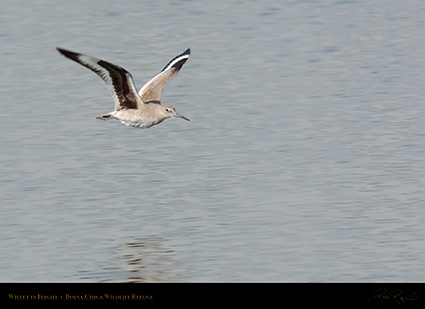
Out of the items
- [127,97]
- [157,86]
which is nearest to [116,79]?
[127,97]

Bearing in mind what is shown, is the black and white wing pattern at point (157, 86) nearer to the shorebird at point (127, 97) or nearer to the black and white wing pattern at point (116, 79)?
the shorebird at point (127, 97)

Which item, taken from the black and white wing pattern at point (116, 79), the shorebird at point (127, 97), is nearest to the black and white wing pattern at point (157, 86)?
the shorebird at point (127, 97)

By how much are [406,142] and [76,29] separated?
10.7m

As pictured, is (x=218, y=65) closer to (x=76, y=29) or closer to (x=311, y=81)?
(x=311, y=81)

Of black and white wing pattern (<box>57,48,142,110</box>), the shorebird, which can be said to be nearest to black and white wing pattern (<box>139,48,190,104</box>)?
the shorebird

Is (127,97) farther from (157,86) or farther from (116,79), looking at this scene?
(157,86)

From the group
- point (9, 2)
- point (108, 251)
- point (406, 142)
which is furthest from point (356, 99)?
point (9, 2)

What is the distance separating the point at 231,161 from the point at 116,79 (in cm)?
236

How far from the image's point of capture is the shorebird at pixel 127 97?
12.6m

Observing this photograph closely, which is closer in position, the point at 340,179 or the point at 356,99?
the point at 340,179

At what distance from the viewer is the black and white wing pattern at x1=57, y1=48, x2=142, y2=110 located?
12352 millimetres

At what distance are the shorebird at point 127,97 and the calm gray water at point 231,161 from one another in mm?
790

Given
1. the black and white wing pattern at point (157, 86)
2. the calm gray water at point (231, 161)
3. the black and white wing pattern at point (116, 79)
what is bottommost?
the calm gray water at point (231, 161)

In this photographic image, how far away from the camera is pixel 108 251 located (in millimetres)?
11617
